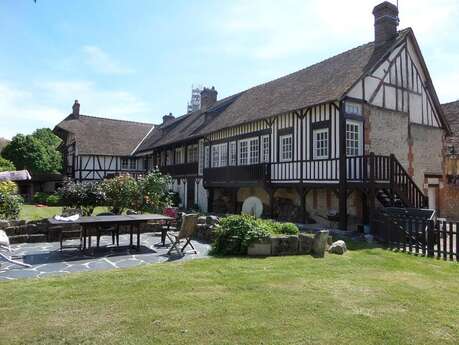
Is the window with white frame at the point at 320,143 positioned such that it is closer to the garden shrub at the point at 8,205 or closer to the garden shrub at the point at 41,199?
the garden shrub at the point at 8,205

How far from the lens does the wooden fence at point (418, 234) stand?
7.95 metres

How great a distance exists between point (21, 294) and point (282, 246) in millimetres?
4805

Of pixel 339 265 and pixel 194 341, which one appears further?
pixel 339 265

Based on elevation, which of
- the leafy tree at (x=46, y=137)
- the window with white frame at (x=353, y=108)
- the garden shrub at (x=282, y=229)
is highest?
the leafy tree at (x=46, y=137)

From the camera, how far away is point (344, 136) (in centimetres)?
1205

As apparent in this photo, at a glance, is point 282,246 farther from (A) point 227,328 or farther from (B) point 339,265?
(A) point 227,328

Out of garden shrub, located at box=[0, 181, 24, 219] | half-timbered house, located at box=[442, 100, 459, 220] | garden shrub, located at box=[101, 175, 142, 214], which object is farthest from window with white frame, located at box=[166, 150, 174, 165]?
half-timbered house, located at box=[442, 100, 459, 220]

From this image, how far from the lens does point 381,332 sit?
375 centimetres

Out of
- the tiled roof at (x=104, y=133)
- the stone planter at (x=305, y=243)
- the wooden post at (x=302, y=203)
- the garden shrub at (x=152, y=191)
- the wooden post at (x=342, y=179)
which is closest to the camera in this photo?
the stone planter at (x=305, y=243)

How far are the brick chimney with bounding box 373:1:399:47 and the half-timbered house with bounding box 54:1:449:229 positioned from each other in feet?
0.12

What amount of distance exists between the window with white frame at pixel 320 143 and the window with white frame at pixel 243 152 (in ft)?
13.6

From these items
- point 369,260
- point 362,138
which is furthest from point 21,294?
point 362,138

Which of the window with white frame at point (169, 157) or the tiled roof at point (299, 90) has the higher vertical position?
the tiled roof at point (299, 90)

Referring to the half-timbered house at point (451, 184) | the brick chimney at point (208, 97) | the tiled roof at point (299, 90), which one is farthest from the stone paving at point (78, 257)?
the brick chimney at point (208, 97)
